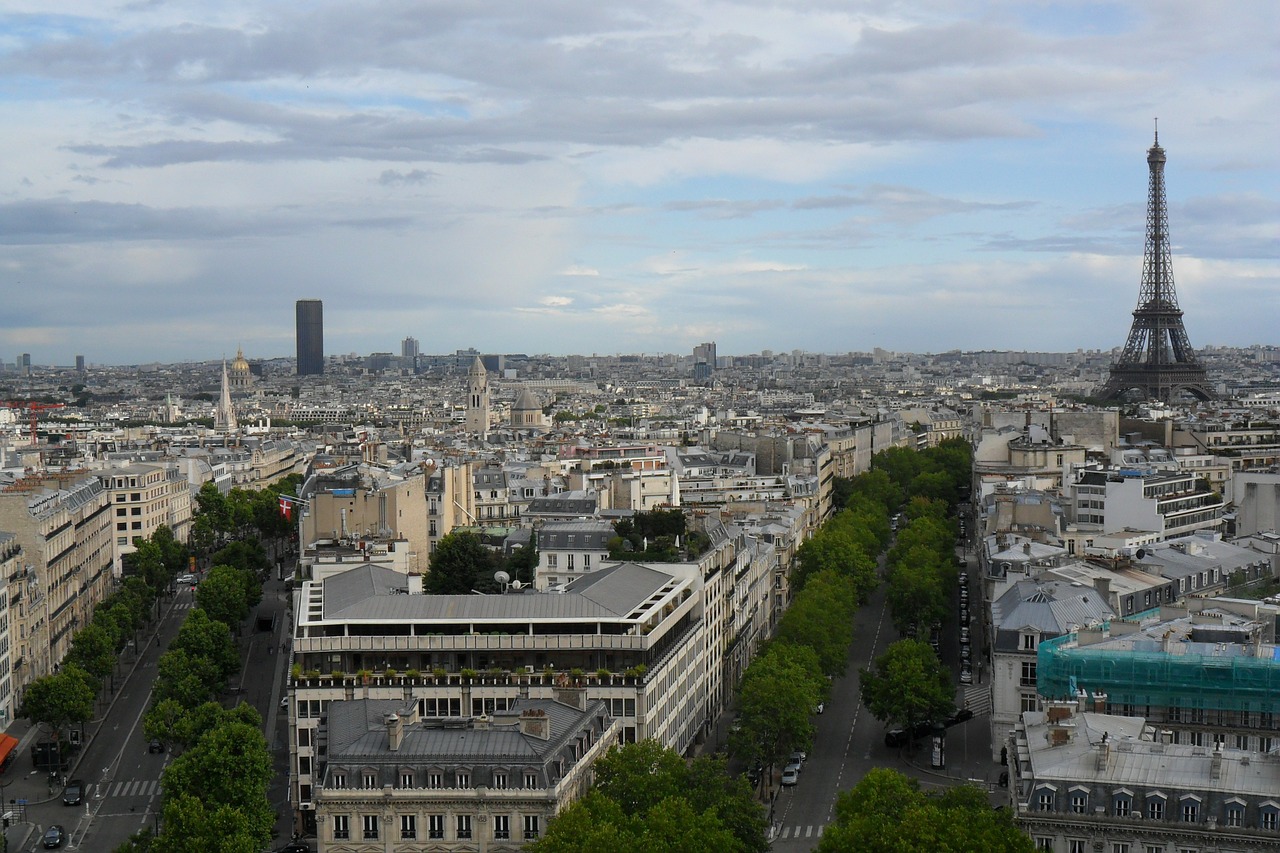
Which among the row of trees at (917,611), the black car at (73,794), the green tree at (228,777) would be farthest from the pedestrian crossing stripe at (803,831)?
the black car at (73,794)

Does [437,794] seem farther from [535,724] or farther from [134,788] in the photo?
[134,788]

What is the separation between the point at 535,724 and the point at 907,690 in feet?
73.2

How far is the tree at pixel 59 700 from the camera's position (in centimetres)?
6625

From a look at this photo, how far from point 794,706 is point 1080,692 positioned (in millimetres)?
12196

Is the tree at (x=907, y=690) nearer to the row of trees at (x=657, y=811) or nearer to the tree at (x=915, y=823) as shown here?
the row of trees at (x=657, y=811)

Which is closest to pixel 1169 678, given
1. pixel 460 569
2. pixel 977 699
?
pixel 977 699

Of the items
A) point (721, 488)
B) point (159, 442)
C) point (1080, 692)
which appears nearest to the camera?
point (1080, 692)

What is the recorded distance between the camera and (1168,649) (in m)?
53.8

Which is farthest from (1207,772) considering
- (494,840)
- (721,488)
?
(721,488)

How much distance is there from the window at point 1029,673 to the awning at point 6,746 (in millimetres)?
38941

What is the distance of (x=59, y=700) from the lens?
66.2m

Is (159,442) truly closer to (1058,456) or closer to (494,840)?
(1058,456)

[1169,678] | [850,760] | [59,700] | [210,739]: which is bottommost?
[850,760]

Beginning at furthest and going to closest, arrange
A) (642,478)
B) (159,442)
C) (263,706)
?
(159,442) < (642,478) < (263,706)
